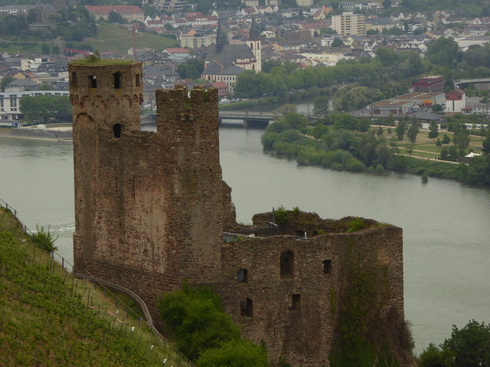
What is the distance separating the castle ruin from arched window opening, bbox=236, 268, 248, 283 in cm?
1

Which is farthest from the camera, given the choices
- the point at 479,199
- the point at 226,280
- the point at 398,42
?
the point at 398,42

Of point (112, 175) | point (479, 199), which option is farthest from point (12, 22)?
point (112, 175)

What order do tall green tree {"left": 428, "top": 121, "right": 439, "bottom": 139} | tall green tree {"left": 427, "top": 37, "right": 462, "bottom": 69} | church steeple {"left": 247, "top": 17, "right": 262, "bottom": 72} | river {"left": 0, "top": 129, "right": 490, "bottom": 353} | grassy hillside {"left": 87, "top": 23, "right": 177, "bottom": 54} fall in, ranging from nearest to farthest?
river {"left": 0, "top": 129, "right": 490, "bottom": 353} → tall green tree {"left": 428, "top": 121, "right": 439, "bottom": 139} → tall green tree {"left": 427, "top": 37, "right": 462, "bottom": 69} → church steeple {"left": 247, "top": 17, "right": 262, "bottom": 72} → grassy hillside {"left": 87, "top": 23, "right": 177, "bottom": 54}

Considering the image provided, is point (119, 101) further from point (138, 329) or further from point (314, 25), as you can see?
point (314, 25)

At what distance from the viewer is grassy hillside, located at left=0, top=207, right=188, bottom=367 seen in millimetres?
18594

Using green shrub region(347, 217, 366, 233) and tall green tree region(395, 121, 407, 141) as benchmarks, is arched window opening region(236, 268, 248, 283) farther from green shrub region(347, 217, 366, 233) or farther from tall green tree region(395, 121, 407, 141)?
tall green tree region(395, 121, 407, 141)

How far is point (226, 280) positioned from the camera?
2364 cm

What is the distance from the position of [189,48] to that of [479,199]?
7499 cm

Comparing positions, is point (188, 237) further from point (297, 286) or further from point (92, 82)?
point (92, 82)

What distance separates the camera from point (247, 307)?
2391 cm

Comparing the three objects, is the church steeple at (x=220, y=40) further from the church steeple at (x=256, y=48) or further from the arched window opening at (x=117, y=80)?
the arched window opening at (x=117, y=80)

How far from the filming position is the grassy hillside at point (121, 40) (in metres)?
120

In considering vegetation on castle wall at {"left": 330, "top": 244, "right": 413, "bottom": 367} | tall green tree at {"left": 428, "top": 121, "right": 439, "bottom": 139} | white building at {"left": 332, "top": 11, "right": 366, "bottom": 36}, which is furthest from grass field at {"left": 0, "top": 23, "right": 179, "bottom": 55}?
vegetation on castle wall at {"left": 330, "top": 244, "right": 413, "bottom": 367}

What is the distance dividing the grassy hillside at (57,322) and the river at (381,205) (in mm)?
10139
